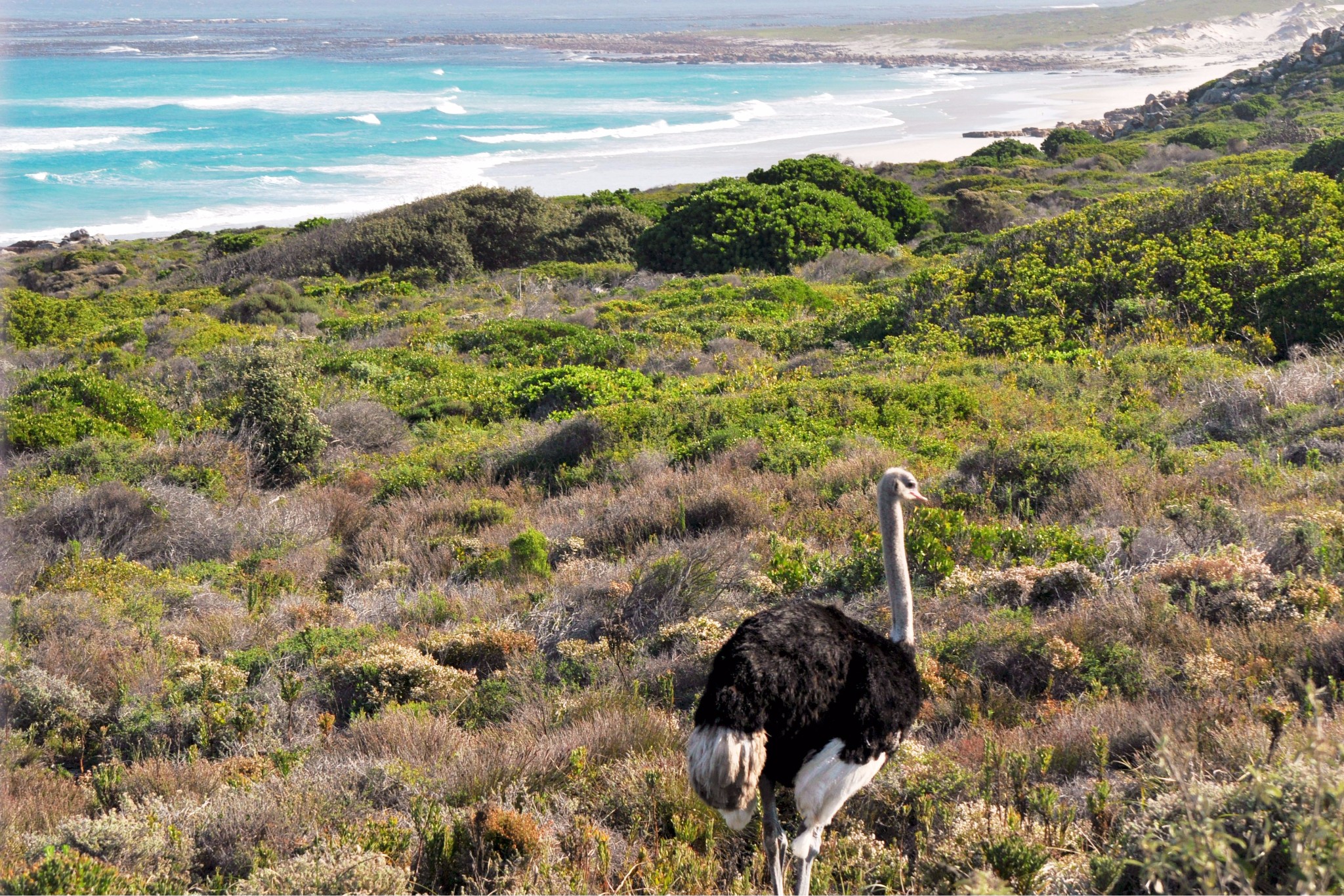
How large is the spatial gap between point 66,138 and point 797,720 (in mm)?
67951

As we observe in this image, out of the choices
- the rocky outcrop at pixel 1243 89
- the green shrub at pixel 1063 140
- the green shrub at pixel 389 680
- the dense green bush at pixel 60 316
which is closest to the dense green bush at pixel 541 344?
the dense green bush at pixel 60 316

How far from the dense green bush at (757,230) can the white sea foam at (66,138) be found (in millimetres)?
45286

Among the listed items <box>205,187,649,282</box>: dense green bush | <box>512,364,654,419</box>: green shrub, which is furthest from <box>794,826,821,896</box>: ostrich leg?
<box>205,187,649,282</box>: dense green bush

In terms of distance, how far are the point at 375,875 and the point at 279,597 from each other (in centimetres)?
445

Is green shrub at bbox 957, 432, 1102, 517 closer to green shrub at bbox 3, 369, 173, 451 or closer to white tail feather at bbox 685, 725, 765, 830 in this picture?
white tail feather at bbox 685, 725, 765, 830

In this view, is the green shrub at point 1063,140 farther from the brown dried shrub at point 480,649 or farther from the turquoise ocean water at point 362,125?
the brown dried shrub at point 480,649

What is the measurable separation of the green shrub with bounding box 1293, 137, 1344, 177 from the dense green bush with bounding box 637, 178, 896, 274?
8763mm

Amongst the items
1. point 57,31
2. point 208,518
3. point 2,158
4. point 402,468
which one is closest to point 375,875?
point 208,518

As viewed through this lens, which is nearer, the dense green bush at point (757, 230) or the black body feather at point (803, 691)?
the black body feather at point (803, 691)

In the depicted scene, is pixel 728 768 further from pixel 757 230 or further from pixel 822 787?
pixel 757 230

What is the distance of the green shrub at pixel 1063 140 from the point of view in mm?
43737

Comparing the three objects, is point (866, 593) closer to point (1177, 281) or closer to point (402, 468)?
point (402, 468)

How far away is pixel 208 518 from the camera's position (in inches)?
357

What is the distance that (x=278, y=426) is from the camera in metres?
11.2
